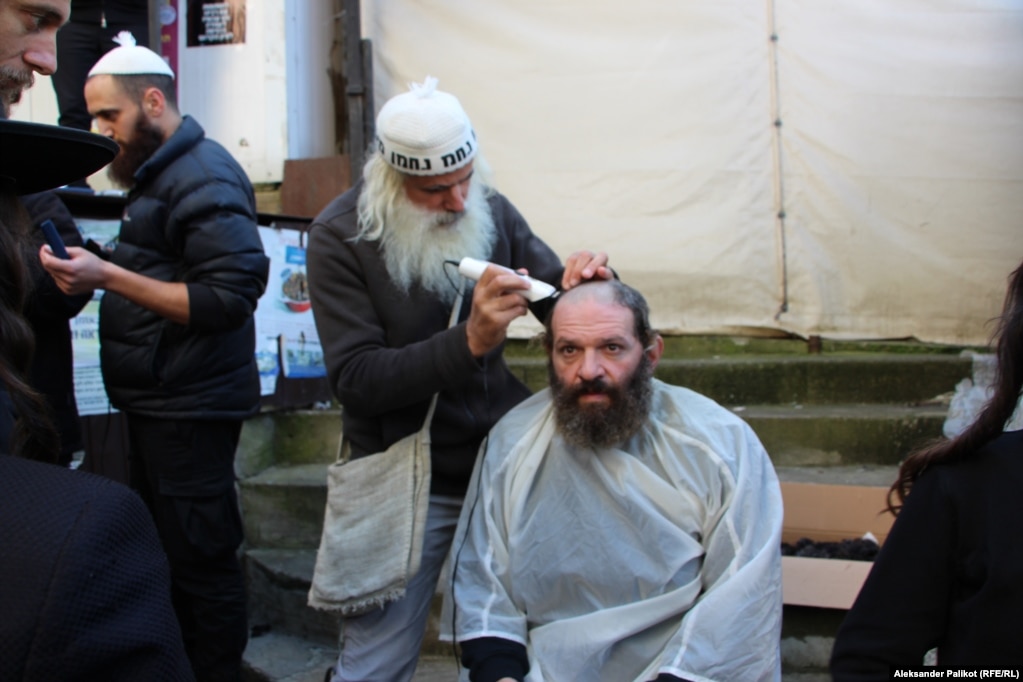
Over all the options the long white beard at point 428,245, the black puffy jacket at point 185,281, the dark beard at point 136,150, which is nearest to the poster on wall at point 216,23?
the dark beard at point 136,150

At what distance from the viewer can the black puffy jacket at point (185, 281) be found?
113 inches

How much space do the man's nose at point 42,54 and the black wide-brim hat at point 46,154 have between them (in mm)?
331

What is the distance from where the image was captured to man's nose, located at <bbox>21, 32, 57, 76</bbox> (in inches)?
55.1

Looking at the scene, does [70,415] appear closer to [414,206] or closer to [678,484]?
[414,206]

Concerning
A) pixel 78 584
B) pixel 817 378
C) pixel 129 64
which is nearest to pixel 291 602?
pixel 129 64

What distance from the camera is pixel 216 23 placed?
5219 millimetres

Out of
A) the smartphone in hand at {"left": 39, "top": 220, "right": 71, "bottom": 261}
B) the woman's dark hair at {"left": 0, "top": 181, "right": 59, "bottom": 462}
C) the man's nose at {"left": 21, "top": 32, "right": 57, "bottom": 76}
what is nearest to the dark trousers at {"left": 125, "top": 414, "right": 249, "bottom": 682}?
the smartphone in hand at {"left": 39, "top": 220, "right": 71, "bottom": 261}

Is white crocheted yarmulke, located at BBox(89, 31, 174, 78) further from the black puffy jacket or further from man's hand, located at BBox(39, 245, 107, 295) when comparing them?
man's hand, located at BBox(39, 245, 107, 295)

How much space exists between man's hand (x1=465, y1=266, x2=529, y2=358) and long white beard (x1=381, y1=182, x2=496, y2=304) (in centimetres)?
29

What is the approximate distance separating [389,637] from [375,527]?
11.4 inches

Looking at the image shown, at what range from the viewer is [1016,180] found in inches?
187

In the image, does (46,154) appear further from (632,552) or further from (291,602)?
(291,602)

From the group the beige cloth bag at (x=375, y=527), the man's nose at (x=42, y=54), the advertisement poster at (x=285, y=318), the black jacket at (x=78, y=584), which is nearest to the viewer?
the black jacket at (x=78, y=584)

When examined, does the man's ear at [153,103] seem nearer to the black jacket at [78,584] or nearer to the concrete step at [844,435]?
the black jacket at [78,584]
